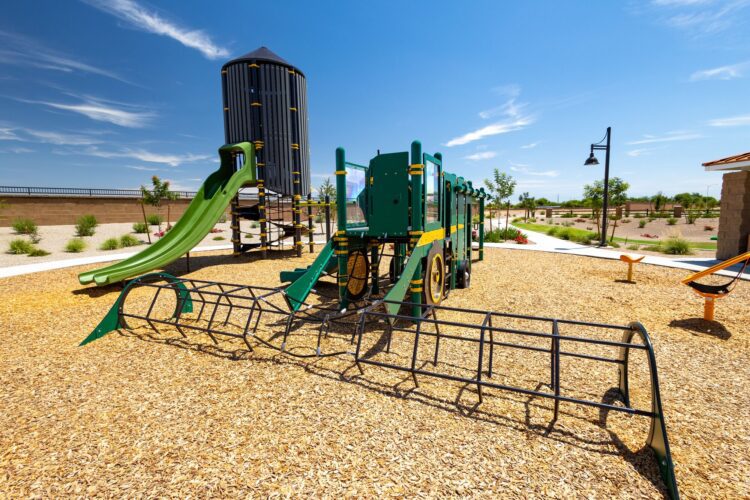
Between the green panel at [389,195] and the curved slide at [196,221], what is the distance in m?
6.14

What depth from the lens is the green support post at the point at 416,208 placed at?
5.96m

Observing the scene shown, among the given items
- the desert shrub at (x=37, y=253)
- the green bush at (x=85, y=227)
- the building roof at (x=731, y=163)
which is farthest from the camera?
the green bush at (x=85, y=227)

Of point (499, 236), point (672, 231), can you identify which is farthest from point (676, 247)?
point (672, 231)

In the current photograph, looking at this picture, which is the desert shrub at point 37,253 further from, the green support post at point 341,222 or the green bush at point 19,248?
the green support post at point 341,222

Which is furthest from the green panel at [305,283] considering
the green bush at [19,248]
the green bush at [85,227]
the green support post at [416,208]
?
the green bush at [85,227]

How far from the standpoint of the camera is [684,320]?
20.8ft

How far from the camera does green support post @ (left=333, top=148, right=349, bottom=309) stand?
657cm

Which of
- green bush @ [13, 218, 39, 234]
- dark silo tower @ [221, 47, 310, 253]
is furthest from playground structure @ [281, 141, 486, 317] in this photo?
green bush @ [13, 218, 39, 234]

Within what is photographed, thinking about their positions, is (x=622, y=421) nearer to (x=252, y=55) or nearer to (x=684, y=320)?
(x=684, y=320)

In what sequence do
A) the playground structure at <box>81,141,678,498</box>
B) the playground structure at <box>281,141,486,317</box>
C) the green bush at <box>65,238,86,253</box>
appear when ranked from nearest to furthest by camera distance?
the playground structure at <box>81,141,678,498</box> < the playground structure at <box>281,141,486,317</box> < the green bush at <box>65,238,86,253</box>

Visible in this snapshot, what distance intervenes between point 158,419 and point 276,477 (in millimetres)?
1607

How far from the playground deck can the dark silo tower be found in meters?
9.08

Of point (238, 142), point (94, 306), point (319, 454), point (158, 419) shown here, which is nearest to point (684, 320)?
point (319, 454)

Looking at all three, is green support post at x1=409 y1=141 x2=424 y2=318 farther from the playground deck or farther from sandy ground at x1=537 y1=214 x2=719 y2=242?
sandy ground at x1=537 y1=214 x2=719 y2=242
